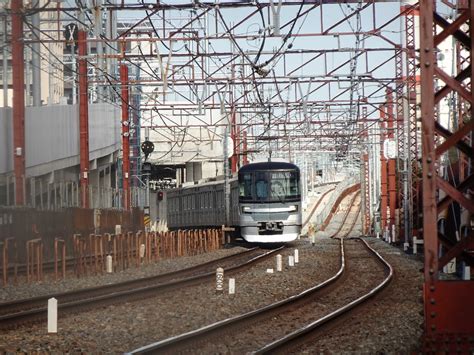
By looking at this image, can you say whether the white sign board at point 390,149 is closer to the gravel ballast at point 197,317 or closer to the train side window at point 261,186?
the train side window at point 261,186

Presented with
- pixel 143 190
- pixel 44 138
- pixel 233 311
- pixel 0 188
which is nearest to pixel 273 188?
pixel 44 138

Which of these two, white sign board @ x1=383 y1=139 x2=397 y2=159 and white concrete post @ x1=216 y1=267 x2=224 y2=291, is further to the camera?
white sign board @ x1=383 y1=139 x2=397 y2=159

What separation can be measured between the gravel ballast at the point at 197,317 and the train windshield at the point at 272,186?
11.3 m

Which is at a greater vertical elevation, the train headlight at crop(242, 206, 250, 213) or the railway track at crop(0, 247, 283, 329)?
the train headlight at crop(242, 206, 250, 213)

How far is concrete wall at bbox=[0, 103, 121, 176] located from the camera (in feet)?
95.6

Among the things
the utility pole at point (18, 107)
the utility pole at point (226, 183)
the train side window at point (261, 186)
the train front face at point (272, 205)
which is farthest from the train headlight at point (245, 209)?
the utility pole at point (18, 107)

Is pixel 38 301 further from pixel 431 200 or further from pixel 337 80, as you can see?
pixel 337 80

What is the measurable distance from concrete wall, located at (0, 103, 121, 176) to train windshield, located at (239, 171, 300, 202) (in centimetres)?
759

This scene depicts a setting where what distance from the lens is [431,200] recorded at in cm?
886

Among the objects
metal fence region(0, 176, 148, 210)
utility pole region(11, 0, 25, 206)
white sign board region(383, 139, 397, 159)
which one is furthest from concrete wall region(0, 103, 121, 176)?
white sign board region(383, 139, 397, 159)

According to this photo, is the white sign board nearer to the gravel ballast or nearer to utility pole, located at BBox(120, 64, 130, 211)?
utility pole, located at BBox(120, 64, 130, 211)

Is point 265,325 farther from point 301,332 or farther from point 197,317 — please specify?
point 301,332

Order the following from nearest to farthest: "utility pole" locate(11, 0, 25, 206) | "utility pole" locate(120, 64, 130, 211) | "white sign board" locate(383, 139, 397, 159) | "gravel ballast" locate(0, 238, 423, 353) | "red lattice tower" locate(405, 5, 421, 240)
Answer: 1. "gravel ballast" locate(0, 238, 423, 353)
2. "utility pole" locate(11, 0, 25, 206)
3. "red lattice tower" locate(405, 5, 421, 240)
4. "utility pole" locate(120, 64, 130, 211)
5. "white sign board" locate(383, 139, 397, 159)

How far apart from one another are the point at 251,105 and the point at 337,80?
318 inches
